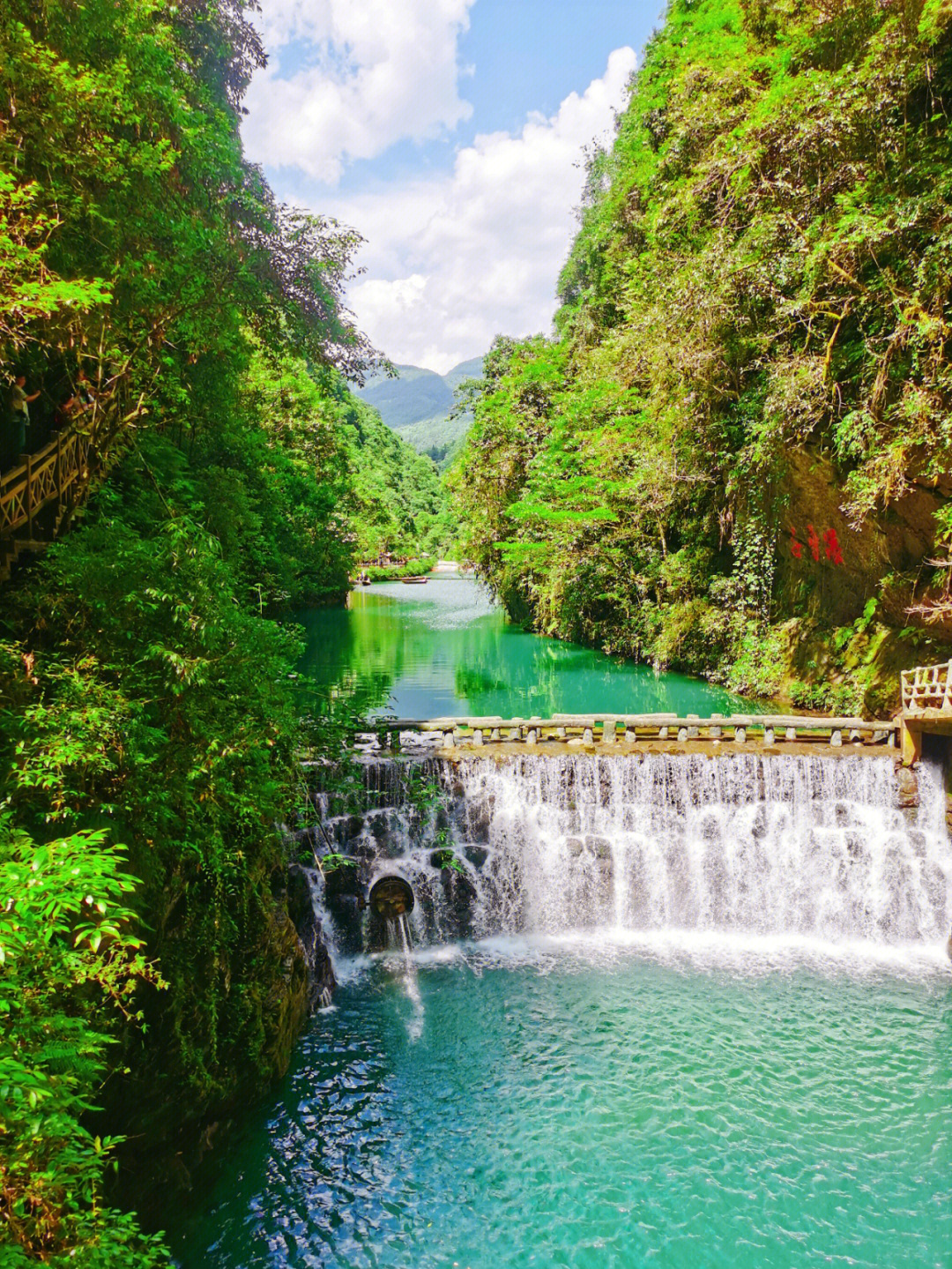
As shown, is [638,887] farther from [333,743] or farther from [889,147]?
[889,147]

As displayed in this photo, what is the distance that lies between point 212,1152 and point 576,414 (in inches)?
807

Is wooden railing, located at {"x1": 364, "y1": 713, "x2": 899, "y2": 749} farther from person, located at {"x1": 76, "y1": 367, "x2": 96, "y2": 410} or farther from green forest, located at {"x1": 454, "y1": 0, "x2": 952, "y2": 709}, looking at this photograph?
person, located at {"x1": 76, "y1": 367, "x2": 96, "y2": 410}

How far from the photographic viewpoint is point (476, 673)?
861 inches

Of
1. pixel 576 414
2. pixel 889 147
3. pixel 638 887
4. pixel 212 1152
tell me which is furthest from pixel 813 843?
pixel 576 414

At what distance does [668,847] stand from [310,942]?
491 centimetres

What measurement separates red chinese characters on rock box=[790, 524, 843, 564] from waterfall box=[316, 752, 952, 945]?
4.86 m

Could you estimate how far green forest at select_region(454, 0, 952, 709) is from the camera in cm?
1055

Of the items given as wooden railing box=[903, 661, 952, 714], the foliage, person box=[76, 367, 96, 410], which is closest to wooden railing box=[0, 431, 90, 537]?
person box=[76, 367, 96, 410]

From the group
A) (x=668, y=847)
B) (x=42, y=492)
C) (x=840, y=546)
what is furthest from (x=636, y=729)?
(x=42, y=492)

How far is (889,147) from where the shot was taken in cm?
1105

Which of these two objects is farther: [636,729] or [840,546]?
[840,546]

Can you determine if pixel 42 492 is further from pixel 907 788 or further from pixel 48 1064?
A: pixel 907 788

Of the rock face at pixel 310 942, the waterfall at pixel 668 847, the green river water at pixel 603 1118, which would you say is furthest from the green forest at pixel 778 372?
the rock face at pixel 310 942

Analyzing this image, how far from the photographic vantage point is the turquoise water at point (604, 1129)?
17.3 feet
